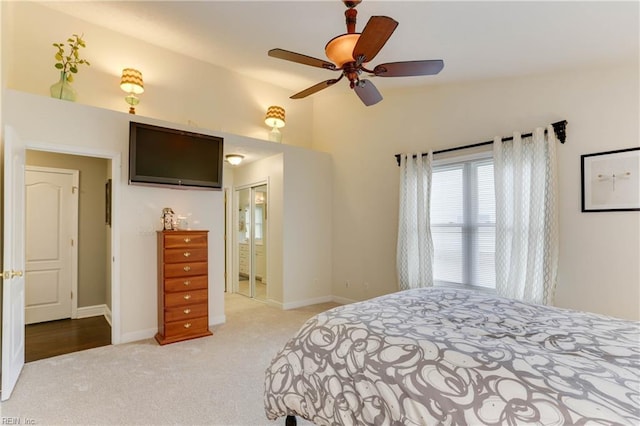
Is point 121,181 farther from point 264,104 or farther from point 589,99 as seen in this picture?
point 589,99

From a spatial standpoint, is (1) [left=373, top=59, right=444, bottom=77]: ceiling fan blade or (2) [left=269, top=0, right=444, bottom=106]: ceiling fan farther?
(1) [left=373, top=59, right=444, bottom=77]: ceiling fan blade

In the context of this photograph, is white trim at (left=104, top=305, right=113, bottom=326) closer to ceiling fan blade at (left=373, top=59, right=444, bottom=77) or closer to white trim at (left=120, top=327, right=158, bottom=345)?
white trim at (left=120, top=327, right=158, bottom=345)

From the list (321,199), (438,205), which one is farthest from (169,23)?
(438,205)

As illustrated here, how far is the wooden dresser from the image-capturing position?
344 cm

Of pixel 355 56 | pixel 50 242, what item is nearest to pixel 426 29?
pixel 355 56

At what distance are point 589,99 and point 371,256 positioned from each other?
A: 3.08 metres

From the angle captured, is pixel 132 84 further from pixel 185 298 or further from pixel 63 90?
pixel 185 298

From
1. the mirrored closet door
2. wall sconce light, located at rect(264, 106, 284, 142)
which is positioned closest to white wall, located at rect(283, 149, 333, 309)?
wall sconce light, located at rect(264, 106, 284, 142)

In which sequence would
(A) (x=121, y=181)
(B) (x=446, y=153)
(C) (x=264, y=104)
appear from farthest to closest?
(C) (x=264, y=104) → (B) (x=446, y=153) → (A) (x=121, y=181)

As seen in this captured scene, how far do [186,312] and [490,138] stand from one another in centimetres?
401

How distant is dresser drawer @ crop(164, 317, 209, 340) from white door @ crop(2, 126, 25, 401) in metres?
1.18

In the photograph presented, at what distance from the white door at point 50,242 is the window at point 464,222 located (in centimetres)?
501

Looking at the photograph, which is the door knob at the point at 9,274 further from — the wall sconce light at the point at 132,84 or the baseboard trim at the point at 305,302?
the baseboard trim at the point at 305,302

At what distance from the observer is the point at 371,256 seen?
189 inches
